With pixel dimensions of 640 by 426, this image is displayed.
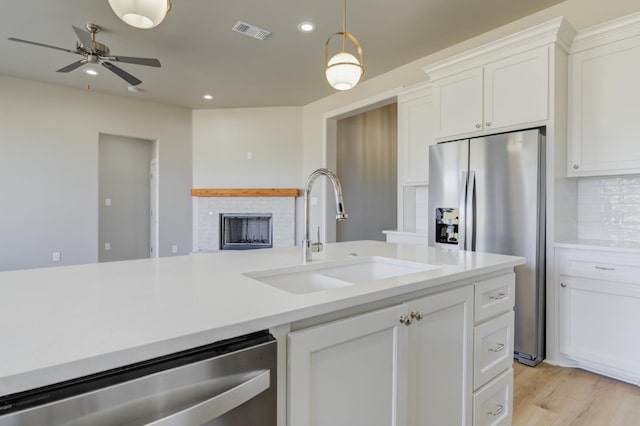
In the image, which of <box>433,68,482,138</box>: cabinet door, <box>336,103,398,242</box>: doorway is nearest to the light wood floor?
<box>433,68,482,138</box>: cabinet door

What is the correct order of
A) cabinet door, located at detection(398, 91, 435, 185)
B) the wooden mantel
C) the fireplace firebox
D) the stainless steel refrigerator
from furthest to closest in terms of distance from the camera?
the fireplace firebox, the wooden mantel, cabinet door, located at detection(398, 91, 435, 185), the stainless steel refrigerator

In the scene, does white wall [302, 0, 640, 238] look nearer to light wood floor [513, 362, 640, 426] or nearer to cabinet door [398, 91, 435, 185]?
cabinet door [398, 91, 435, 185]

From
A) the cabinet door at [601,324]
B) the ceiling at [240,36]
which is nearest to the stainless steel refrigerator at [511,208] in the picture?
the cabinet door at [601,324]

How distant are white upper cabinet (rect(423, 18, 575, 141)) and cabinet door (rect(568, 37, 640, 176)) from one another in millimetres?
257

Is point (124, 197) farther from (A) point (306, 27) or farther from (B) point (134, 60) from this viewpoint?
(A) point (306, 27)

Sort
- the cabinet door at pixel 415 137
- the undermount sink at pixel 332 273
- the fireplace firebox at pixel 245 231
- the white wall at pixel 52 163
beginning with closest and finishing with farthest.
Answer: the undermount sink at pixel 332 273
the cabinet door at pixel 415 137
the white wall at pixel 52 163
the fireplace firebox at pixel 245 231

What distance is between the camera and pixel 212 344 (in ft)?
2.48

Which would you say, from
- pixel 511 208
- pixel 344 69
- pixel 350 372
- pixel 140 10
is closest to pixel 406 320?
pixel 350 372

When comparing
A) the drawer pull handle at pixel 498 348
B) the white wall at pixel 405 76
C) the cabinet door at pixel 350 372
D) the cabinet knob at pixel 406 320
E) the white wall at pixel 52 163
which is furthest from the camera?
the white wall at pixel 52 163

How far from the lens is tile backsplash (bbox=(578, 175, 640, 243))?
8.51ft

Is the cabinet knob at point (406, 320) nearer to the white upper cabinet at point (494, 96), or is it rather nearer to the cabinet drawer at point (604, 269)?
the cabinet drawer at point (604, 269)

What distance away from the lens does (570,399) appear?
2.12m

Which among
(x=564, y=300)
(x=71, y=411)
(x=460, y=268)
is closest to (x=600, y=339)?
(x=564, y=300)

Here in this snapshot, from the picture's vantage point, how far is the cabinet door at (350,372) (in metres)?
0.89
